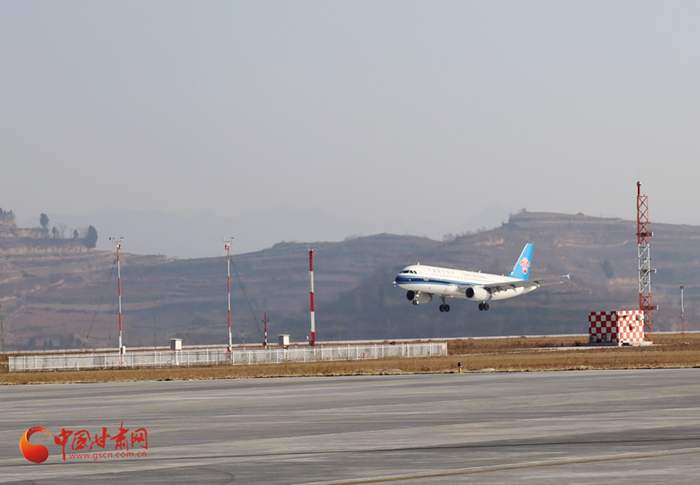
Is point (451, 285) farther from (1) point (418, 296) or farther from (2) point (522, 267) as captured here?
(2) point (522, 267)

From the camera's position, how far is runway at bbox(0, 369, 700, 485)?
13047mm

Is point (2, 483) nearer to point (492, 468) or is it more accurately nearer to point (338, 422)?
point (492, 468)

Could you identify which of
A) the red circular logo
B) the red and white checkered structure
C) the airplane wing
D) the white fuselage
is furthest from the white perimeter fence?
the red circular logo

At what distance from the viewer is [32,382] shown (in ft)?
155

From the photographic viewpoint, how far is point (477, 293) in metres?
94.0

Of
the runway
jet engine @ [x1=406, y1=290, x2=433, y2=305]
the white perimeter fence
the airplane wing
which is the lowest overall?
the white perimeter fence

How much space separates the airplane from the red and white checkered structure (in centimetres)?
872

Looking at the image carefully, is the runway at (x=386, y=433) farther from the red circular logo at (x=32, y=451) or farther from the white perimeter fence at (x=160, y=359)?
the white perimeter fence at (x=160, y=359)

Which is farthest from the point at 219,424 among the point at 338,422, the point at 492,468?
the point at 492,468

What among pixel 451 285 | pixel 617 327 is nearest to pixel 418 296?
pixel 451 285

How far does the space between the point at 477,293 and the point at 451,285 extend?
15.6 feet

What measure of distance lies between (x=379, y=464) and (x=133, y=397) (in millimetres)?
19692

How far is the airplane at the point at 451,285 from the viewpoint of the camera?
87.9m

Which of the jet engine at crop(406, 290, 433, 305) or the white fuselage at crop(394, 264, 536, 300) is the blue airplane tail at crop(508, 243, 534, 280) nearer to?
the white fuselage at crop(394, 264, 536, 300)
